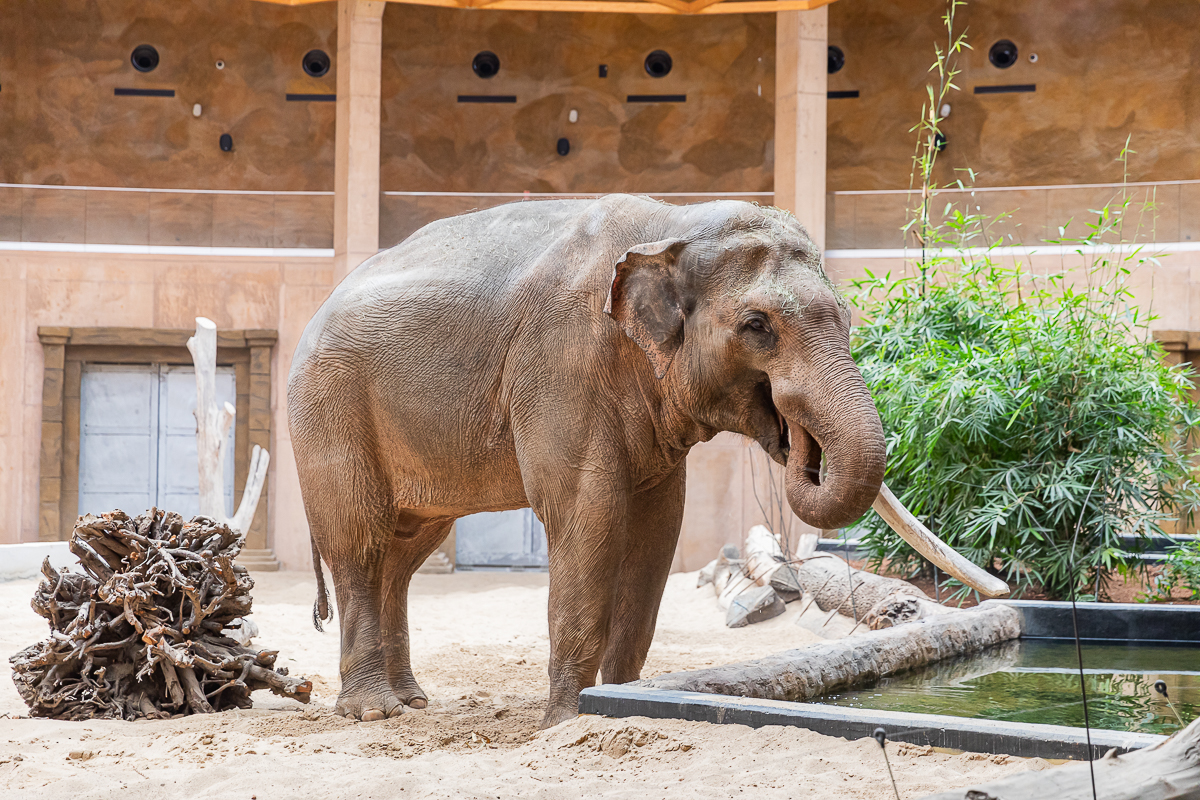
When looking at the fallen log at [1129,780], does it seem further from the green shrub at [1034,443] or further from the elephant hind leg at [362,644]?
the green shrub at [1034,443]

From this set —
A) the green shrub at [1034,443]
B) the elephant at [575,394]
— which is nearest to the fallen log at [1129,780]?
the elephant at [575,394]

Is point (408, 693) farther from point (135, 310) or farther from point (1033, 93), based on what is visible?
Answer: point (1033, 93)

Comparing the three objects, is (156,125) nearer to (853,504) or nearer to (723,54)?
(723,54)

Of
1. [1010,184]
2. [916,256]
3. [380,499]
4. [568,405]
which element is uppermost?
[1010,184]

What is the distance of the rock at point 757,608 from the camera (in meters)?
8.11

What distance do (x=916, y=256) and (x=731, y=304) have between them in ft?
32.5

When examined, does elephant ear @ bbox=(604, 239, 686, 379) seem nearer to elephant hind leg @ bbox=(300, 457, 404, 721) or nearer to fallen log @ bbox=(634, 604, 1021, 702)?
fallen log @ bbox=(634, 604, 1021, 702)

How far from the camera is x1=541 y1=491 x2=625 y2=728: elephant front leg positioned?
3.61 meters

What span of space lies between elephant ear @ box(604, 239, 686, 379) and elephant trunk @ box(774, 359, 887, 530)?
1.28 ft

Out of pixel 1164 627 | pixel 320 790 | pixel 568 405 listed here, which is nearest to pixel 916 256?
pixel 1164 627

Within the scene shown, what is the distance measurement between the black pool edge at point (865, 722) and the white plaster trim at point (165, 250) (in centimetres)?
→ 1116

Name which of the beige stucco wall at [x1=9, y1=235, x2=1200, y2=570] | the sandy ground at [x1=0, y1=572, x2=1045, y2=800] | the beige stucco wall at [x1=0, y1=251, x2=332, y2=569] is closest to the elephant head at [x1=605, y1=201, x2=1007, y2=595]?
the sandy ground at [x1=0, y1=572, x2=1045, y2=800]

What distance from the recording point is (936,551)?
11.8 ft

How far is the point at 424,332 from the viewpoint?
13.4ft
